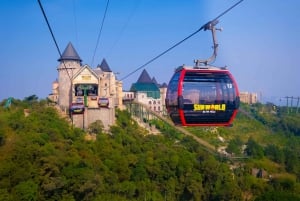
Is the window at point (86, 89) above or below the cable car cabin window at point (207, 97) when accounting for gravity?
above

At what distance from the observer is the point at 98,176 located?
69.4 ft

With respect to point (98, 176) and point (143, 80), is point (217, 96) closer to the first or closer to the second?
point (98, 176)

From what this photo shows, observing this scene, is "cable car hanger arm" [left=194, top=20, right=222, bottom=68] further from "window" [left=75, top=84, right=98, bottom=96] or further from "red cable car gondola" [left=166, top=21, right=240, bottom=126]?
"window" [left=75, top=84, right=98, bottom=96]

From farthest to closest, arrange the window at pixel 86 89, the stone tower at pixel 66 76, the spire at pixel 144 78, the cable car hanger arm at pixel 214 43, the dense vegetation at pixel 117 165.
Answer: the spire at pixel 144 78, the stone tower at pixel 66 76, the window at pixel 86 89, the dense vegetation at pixel 117 165, the cable car hanger arm at pixel 214 43

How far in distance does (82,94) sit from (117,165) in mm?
7914

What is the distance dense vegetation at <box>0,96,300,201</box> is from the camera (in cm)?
2036

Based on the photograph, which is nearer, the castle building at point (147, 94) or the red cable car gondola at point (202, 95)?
the red cable car gondola at point (202, 95)

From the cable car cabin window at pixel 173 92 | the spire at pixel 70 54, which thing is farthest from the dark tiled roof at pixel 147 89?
the cable car cabin window at pixel 173 92

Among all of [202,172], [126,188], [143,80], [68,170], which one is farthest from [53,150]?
[143,80]

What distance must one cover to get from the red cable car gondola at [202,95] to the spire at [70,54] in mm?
23960

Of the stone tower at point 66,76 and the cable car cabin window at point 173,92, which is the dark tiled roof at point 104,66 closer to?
the stone tower at point 66,76

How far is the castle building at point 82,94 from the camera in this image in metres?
29.4

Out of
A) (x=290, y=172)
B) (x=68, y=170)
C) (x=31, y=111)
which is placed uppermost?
(x=31, y=111)

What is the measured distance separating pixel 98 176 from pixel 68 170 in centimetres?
158
